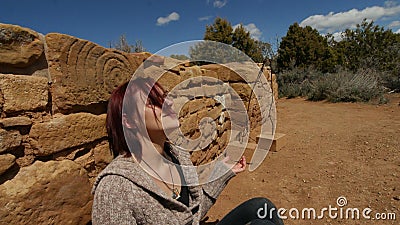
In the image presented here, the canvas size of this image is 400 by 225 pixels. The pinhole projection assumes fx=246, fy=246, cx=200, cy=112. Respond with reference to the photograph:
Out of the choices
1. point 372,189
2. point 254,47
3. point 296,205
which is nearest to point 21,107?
point 296,205

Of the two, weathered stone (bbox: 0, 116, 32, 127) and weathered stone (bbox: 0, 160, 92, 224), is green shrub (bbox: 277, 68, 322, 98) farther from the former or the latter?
weathered stone (bbox: 0, 116, 32, 127)

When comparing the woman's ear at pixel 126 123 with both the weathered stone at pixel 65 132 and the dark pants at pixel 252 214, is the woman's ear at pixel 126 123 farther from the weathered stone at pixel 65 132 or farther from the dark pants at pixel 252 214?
the dark pants at pixel 252 214

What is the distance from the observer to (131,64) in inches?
54.2

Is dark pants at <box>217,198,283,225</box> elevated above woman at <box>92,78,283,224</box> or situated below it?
below

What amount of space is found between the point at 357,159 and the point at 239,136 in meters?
1.55

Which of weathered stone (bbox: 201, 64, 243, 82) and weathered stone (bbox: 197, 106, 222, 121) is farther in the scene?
weathered stone (bbox: 201, 64, 243, 82)

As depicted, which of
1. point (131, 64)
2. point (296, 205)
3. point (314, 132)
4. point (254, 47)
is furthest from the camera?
point (254, 47)

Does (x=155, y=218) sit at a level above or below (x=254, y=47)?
below

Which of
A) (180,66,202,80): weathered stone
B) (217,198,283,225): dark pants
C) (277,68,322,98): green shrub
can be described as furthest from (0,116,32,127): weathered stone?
(277,68,322,98): green shrub

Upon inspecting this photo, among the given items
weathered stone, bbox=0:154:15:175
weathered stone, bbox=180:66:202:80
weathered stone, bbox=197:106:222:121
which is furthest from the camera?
weathered stone, bbox=197:106:222:121

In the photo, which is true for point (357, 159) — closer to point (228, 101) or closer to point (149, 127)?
point (228, 101)

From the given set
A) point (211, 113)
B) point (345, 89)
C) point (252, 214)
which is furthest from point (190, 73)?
point (345, 89)

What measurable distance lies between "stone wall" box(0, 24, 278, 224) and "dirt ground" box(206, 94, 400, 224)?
131 centimetres

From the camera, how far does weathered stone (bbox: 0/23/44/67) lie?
0.81m
